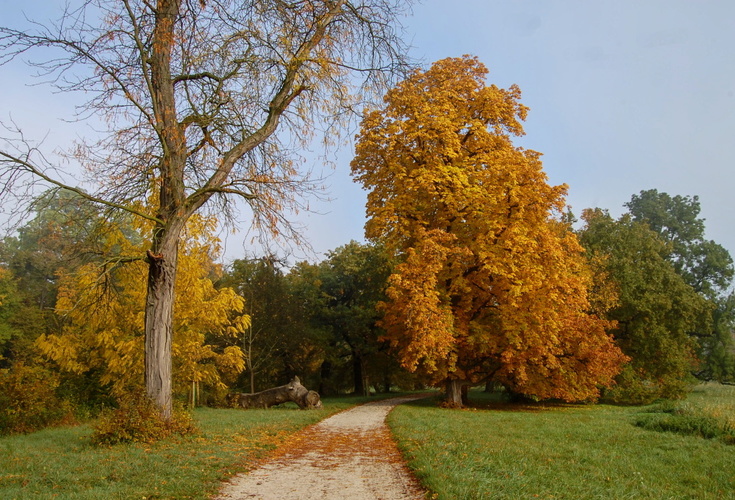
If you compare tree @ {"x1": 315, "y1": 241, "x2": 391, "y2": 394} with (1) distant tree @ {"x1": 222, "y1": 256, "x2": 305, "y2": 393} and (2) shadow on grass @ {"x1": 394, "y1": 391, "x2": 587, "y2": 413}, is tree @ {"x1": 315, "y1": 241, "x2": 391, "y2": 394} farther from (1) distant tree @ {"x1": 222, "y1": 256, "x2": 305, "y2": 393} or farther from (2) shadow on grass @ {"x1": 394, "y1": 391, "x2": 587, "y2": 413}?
(2) shadow on grass @ {"x1": 394, "y1": 391, "x2": 587, "y2": 413}

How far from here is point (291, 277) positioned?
28.9 m

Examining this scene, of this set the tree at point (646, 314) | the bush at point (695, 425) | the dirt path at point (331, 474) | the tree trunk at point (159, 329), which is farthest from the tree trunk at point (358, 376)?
the tree trunk at point (159, 329)

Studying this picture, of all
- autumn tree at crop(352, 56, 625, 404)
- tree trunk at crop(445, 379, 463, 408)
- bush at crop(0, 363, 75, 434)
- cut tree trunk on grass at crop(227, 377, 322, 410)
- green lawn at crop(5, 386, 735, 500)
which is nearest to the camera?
green lawn at crop(5, 386, 735, 500)

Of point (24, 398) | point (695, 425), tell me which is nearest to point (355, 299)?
point (24, 398)

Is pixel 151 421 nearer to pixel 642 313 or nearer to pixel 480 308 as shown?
pixel 480 308

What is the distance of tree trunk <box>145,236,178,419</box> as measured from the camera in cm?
866

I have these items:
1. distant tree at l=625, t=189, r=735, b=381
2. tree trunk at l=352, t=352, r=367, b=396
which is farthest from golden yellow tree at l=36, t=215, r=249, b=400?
distant tree at l=625, t=189, r=735, b=381

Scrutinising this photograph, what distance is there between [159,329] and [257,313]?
15809 millimetres

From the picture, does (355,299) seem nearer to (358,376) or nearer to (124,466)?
(358,376)

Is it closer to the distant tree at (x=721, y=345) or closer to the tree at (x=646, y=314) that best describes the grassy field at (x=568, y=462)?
the tree at (x=646, y=314)

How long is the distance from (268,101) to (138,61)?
2512 millimetres

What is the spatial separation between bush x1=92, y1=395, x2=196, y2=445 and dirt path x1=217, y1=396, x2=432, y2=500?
213 centimetres

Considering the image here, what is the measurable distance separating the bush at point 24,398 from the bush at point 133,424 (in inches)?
174

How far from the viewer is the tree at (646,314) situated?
886 inches
